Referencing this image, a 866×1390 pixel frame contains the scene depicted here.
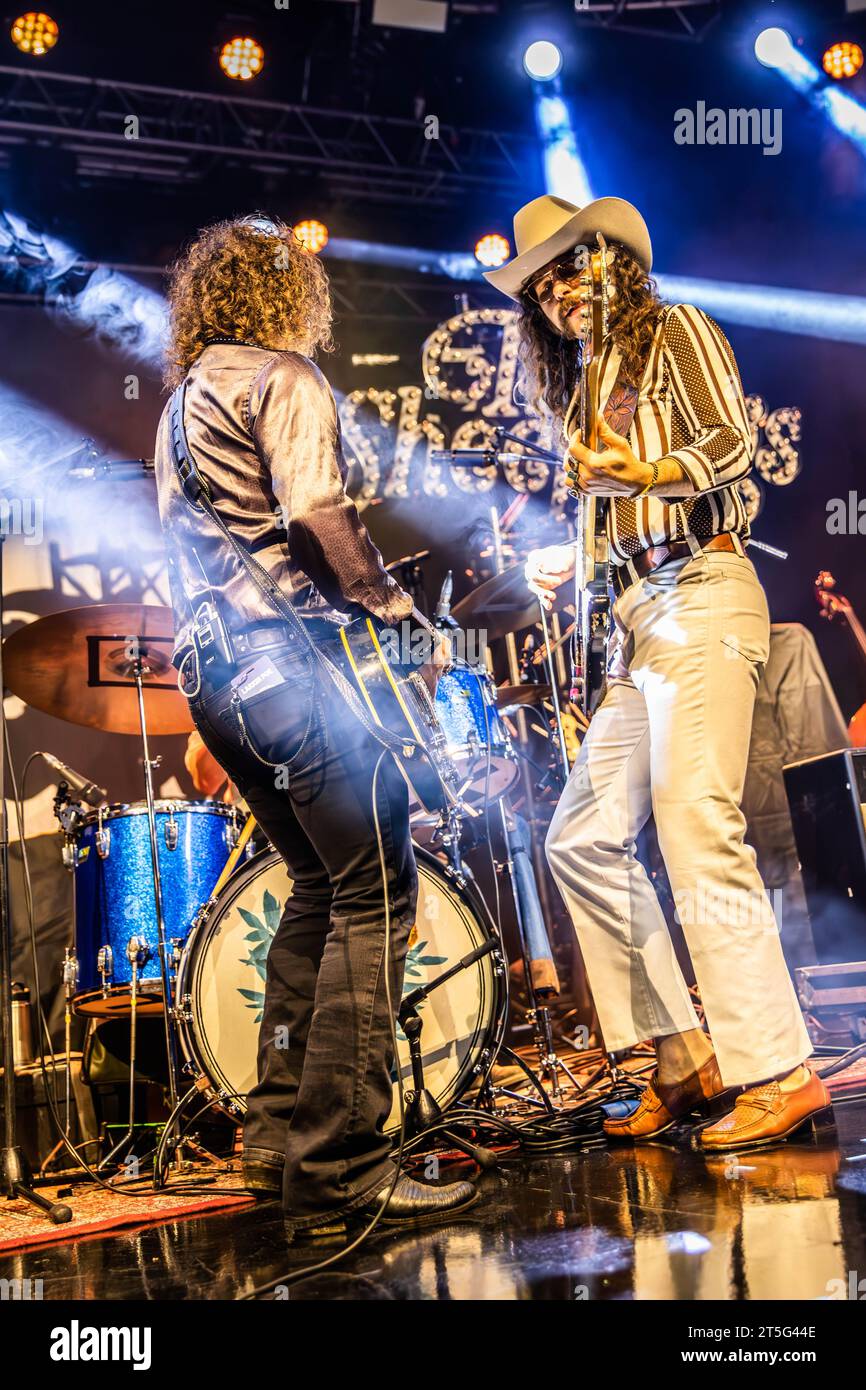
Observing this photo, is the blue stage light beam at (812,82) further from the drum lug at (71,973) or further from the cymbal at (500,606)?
the drum lug at (71,973)

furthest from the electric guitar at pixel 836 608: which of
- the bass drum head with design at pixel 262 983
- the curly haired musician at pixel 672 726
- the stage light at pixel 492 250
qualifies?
the curly haired musician at pixel 672 726

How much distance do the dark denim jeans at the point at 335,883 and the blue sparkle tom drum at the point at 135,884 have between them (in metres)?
1.51

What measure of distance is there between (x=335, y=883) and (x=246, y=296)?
1.51 m

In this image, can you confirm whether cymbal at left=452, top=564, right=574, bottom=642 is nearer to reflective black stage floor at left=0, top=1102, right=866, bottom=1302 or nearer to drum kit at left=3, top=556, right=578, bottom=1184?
drum kit at left=3, top=556, right=578, bottom=1184

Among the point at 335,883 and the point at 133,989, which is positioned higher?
the point at 335,883

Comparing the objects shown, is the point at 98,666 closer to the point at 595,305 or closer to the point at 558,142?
the point at 595,305

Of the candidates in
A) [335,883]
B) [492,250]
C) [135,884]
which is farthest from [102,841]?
[492,250]

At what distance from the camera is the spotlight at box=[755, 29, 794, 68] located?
6992 millimetres

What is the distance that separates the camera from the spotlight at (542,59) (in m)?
7.11

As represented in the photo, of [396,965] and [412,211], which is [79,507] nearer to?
[412,211]

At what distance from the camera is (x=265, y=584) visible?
2.52 meters

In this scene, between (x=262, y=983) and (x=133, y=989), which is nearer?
(x=262, y=983)
